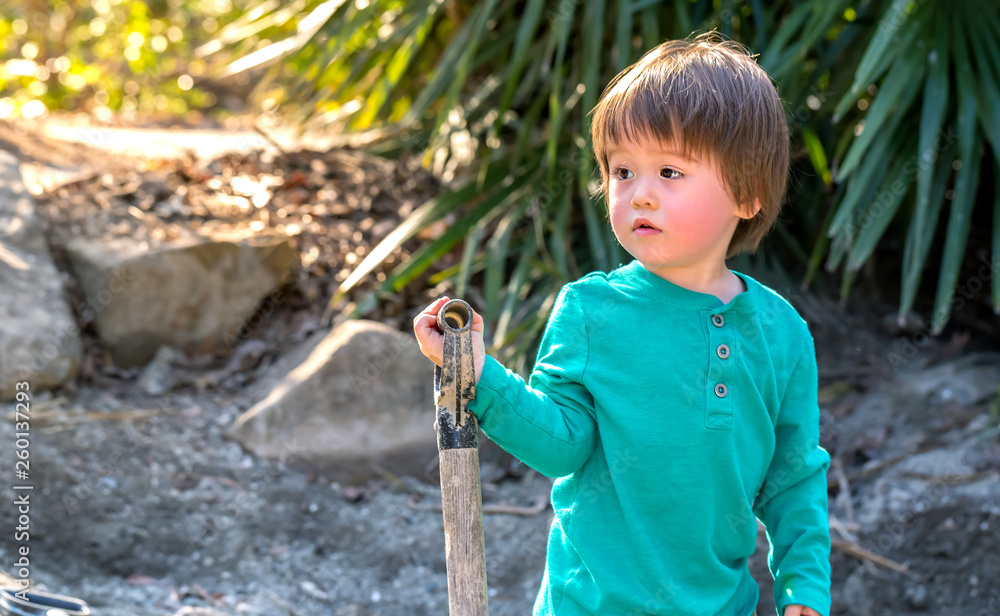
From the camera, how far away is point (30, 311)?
2938mm

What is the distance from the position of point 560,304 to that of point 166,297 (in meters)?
2.41

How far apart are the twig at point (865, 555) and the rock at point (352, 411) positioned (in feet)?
4.15

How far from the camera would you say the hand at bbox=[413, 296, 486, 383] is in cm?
106

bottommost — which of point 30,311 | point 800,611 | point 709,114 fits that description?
point 30,311

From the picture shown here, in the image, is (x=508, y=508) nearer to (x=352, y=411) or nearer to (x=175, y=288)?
(x=352, y=411)

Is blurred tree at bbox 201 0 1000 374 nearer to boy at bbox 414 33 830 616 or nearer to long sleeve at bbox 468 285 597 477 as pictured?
boy at bbox 414 33 830 616

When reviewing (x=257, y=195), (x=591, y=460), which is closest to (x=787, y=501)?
(x=591, y=460)

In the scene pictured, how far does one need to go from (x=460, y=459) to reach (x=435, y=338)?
15 centimetres

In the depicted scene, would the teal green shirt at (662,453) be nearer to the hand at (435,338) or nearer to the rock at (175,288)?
the hand at (435,338)

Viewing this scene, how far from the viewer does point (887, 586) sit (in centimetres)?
228

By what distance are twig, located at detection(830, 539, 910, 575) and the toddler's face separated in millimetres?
1452

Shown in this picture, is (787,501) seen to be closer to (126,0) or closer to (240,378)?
(240,378)

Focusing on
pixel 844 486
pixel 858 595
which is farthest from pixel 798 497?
pixel 844 486

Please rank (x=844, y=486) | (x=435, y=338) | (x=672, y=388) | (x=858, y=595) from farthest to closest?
(x=844, y=486) < (x=858, y=595) < (x=672, y=388) < (x=435, y=338)
